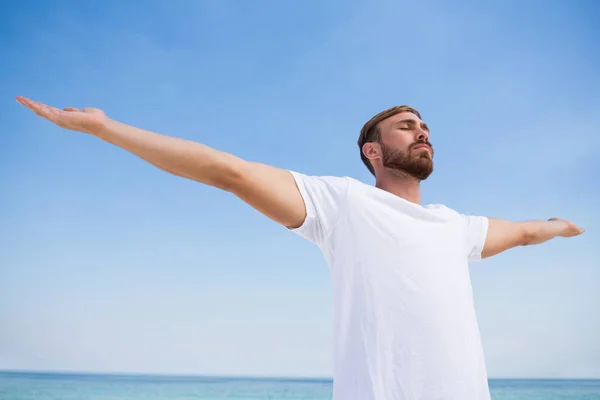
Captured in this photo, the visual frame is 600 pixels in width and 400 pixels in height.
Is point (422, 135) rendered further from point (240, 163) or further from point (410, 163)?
point (240, 163)

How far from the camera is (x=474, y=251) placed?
8.82ft

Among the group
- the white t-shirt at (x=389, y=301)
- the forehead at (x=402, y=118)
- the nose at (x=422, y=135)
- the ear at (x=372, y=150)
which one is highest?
the forehead at (x=402, y=118)

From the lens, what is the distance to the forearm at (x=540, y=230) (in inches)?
123

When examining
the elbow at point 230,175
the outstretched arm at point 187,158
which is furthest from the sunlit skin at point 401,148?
the elbow at point 230,175

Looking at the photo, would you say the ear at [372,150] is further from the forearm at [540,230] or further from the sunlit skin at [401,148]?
the forearm at [540,230]

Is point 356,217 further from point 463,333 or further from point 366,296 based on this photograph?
point 463,333

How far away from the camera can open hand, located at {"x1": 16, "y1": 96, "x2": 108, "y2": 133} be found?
170 cm

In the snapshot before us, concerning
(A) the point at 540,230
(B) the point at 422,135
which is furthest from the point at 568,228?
(B) the point at 422,135

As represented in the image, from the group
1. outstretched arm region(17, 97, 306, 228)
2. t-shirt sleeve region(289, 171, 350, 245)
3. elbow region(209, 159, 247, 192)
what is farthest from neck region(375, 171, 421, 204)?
elbow region(209, 159, 247, 192)

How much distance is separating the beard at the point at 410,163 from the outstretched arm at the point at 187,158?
2.46 ft

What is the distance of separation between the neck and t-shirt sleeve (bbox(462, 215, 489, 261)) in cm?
30

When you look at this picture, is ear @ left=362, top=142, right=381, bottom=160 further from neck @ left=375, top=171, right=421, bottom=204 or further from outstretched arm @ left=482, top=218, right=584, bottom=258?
outstretched arm @ left=482, top=218, right=584, bottom=258

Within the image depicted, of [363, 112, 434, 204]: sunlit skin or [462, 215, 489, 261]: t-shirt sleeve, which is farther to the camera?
[462, 215, 489, 261]: t-shirt sleeve

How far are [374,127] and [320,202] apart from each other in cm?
86
